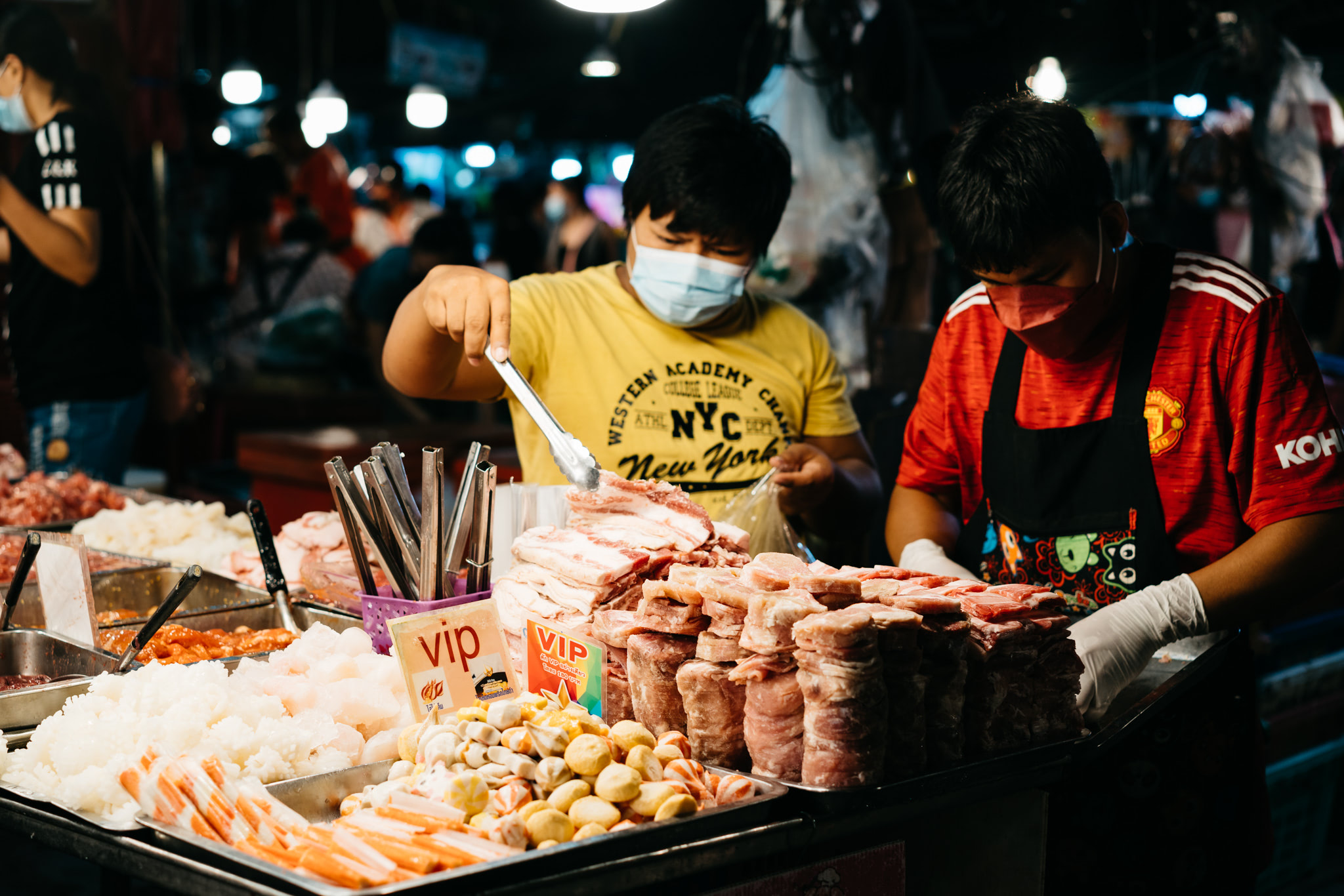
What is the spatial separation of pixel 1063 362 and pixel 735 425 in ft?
2.35

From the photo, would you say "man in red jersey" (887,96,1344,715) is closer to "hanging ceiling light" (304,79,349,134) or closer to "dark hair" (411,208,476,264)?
"dark hair" (411,208,476,264)

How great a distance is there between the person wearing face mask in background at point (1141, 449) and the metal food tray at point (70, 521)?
7.43 feet

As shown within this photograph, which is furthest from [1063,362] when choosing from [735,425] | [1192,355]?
[735,425]

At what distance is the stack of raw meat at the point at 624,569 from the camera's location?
5.32 feet

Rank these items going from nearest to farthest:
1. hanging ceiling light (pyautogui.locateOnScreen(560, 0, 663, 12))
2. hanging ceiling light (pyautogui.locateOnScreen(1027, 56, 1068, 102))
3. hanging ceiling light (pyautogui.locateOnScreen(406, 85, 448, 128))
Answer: hanging ceiling light (pyautogui.locateOnScreen(560, 0, 663, 12))
hanging ceiling light (pyautogui.locateOnScreen(1027, 56, 1068, 102))
hanging ceiling light (pyautogui.locateOnScreen(406, 85, 448, 128))

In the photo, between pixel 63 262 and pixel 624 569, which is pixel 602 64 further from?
pixel 624 569

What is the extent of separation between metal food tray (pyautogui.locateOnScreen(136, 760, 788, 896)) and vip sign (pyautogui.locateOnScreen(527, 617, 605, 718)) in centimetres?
23

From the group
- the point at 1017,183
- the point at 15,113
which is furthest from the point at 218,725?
the point at 15,113

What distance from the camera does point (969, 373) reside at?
100 inches

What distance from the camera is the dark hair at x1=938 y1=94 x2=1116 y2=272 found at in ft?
6.66

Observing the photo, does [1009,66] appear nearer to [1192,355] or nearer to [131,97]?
[1192,355]

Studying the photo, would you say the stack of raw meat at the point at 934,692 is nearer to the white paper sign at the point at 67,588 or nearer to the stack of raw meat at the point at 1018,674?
the stack of raw meat at the point at 1018,674

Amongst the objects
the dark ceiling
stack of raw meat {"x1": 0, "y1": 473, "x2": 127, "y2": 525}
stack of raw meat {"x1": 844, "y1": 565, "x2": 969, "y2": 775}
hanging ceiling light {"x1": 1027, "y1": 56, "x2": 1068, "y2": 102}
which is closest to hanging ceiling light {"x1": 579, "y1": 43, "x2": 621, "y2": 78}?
the dark ceiling

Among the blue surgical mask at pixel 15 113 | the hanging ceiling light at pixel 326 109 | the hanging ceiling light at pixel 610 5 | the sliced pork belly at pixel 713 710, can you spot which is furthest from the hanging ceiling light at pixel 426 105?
the sliced pork belly at pixel 713 710
